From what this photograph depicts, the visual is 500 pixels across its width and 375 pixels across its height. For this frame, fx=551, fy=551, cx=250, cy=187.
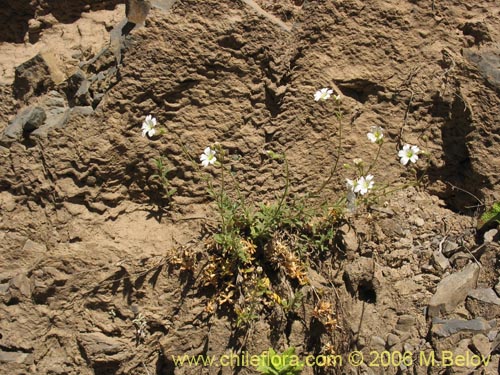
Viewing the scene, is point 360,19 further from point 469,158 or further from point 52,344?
point 52,344

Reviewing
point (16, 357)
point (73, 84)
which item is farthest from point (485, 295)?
point (73, 84)

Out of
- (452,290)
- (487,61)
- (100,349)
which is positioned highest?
(487,61)

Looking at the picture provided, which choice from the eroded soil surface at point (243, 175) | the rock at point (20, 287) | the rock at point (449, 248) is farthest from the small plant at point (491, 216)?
the rock at point (20, 287)

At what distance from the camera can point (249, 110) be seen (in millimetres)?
3730

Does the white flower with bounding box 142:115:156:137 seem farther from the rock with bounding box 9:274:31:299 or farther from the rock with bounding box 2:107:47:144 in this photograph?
the rock with bounding box 9:274:31:299

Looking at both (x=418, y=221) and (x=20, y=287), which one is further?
(x=418, y=221)

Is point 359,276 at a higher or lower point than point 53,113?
lower

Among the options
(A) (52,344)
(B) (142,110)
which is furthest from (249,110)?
(A) (52,344)

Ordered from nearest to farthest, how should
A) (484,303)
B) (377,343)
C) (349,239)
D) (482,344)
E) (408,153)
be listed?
(482,344), (484,303), (377,343), (408,153), (349,239)

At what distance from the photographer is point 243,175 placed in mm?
3771

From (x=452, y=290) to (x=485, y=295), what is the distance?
0.18 m

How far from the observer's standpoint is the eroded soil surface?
3371mm

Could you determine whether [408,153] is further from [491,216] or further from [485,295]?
[485,295]

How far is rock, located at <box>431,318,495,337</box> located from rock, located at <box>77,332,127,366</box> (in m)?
1.87
